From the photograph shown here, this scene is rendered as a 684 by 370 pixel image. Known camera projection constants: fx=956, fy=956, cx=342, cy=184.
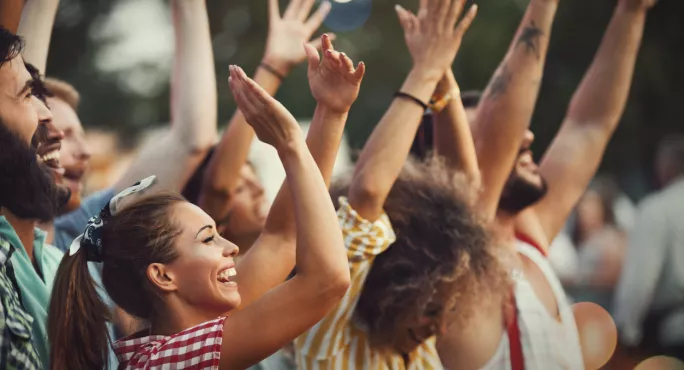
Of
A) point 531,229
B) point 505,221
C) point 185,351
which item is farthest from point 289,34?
point 185,351

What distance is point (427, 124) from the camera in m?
2.80

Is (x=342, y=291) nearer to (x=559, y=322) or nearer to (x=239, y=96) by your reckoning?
(x=239, y=96)

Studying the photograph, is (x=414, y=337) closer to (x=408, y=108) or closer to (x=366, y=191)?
(x=366, y=191)

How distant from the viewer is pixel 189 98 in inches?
97.8

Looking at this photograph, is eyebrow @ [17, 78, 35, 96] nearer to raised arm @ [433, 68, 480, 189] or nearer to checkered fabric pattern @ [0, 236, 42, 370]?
checkered fabric pattern @ [0, 236, 42, 370]

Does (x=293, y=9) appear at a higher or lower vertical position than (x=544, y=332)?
higher

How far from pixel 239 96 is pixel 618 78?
5.75ft

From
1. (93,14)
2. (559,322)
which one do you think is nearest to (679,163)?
(559,322)

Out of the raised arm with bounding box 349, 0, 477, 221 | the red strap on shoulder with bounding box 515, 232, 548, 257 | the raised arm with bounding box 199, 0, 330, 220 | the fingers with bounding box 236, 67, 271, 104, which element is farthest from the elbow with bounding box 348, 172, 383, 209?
the red strap on shoulder with bounding box 515, 232, 548, 257

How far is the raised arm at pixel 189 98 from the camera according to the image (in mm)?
2479

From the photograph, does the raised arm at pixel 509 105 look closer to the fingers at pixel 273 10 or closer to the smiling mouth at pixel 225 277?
the fingers at pixel 273 10

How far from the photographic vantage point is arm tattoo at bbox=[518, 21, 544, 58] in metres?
2.76

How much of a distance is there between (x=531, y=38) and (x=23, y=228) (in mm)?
1532

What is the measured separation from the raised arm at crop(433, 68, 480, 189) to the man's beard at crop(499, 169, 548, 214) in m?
0.35
